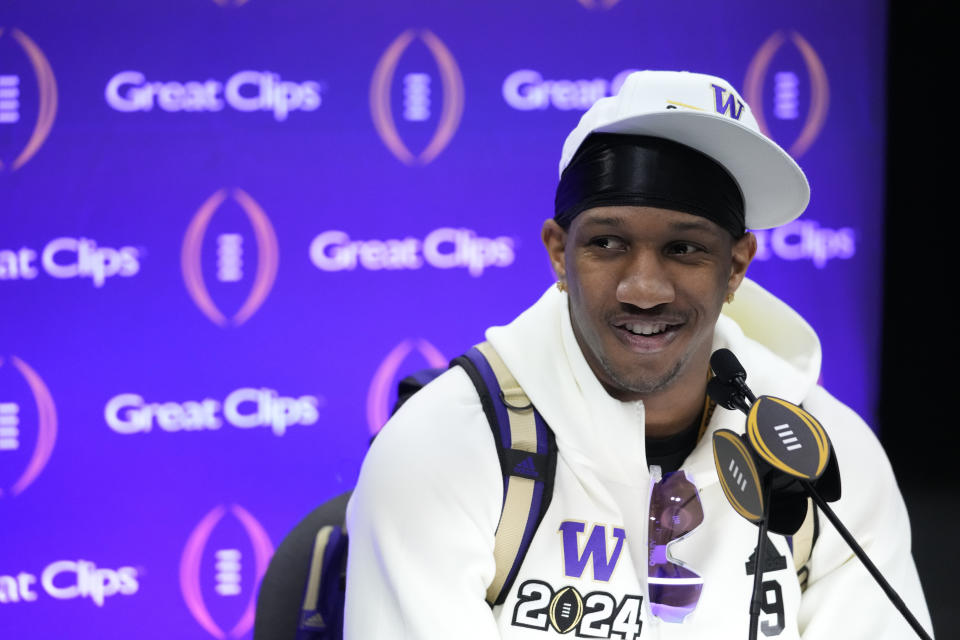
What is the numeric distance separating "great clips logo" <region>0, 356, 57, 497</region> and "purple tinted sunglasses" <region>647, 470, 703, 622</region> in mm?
2293

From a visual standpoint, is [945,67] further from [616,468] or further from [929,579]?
[616,468]

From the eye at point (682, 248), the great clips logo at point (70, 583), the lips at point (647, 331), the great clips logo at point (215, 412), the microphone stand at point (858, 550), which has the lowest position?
the great clips logo at point (70, 583)

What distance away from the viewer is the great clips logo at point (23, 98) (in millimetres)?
2947

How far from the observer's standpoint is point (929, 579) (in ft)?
10.7

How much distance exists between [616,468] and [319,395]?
1717mm

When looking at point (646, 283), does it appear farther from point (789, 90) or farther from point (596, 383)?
point (789, 90)

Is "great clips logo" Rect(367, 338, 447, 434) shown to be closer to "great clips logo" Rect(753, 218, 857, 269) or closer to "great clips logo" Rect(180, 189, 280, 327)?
"great clips logo" Rect(180, 189, 280, 327)

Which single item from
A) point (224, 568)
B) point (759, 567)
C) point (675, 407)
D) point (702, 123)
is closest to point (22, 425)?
point (224, 568)

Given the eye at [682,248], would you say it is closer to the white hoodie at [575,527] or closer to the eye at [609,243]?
the eye at [609,243]

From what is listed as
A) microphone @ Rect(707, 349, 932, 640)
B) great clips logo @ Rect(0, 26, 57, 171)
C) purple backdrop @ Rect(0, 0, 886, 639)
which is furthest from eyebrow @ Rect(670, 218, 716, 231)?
great clips logo @ Rect(0, 26, 57, 171)

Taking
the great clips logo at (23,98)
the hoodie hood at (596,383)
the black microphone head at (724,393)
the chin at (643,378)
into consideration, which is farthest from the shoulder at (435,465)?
the great clips logo at (23,98)

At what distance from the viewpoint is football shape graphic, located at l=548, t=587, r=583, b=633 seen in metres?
1.52

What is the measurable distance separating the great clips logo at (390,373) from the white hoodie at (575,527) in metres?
1.42

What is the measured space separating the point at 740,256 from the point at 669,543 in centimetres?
54
